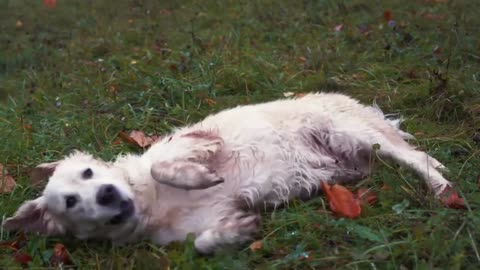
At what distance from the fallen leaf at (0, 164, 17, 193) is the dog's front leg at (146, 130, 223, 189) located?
42.1 inches

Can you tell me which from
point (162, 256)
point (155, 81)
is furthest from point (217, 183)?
point (155, 81)

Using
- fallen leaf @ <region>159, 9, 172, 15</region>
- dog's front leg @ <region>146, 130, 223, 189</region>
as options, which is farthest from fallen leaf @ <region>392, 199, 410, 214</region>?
fallen leaf @ <region>159, 9, 172, 15</region>

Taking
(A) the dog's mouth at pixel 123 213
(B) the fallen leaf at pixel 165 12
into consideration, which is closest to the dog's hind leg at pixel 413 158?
(A) the dog's mouth at pixel 123 213

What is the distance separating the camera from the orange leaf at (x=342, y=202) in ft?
11.7

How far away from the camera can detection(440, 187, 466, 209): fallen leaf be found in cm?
349

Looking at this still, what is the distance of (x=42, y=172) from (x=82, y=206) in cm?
76

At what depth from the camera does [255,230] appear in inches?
139

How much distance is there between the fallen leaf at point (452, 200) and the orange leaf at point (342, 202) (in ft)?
1.55

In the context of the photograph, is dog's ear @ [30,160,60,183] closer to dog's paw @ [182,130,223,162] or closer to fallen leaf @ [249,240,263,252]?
dog's paw @ [182,130,223,162]

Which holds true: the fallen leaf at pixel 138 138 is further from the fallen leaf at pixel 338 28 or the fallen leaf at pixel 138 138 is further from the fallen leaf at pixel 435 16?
the fallen leaf at pixel 435 16

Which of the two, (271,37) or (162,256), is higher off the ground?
(162,256)

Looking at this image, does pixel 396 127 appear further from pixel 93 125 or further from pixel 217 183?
pixel 93 125

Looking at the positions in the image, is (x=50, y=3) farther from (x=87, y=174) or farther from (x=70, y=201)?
(x=70, y=201)

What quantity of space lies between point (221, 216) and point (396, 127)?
190 centimetres
